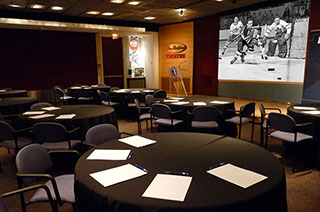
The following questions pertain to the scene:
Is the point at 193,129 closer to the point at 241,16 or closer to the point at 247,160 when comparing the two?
the point at 247,160

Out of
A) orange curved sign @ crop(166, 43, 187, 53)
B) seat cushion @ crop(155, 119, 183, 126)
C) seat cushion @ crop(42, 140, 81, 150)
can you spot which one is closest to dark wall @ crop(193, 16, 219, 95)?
orange curved sign @ crop(166, 43, 187, 53)

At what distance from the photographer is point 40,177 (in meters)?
1.97

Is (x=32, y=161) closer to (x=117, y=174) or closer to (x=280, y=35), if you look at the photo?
(x=117, y=174)

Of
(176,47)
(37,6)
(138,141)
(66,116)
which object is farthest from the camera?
(176,47)

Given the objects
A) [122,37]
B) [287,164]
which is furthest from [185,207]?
[122,37]

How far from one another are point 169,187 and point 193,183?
168mm

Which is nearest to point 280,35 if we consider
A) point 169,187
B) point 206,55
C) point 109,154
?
point 206,55

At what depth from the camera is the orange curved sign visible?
11.6m

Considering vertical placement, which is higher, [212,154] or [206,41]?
[206,41]

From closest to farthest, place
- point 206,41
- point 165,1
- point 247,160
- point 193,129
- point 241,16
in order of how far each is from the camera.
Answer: point 247,160 < point 193,129 < point 165,1 < point 241,16 < point 206,41

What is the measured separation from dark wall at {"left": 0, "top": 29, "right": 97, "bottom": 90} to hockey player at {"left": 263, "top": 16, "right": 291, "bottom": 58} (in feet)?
26.5

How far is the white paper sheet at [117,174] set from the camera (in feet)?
5.37

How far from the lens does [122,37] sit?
13.2 meters

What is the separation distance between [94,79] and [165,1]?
5.95 metres
